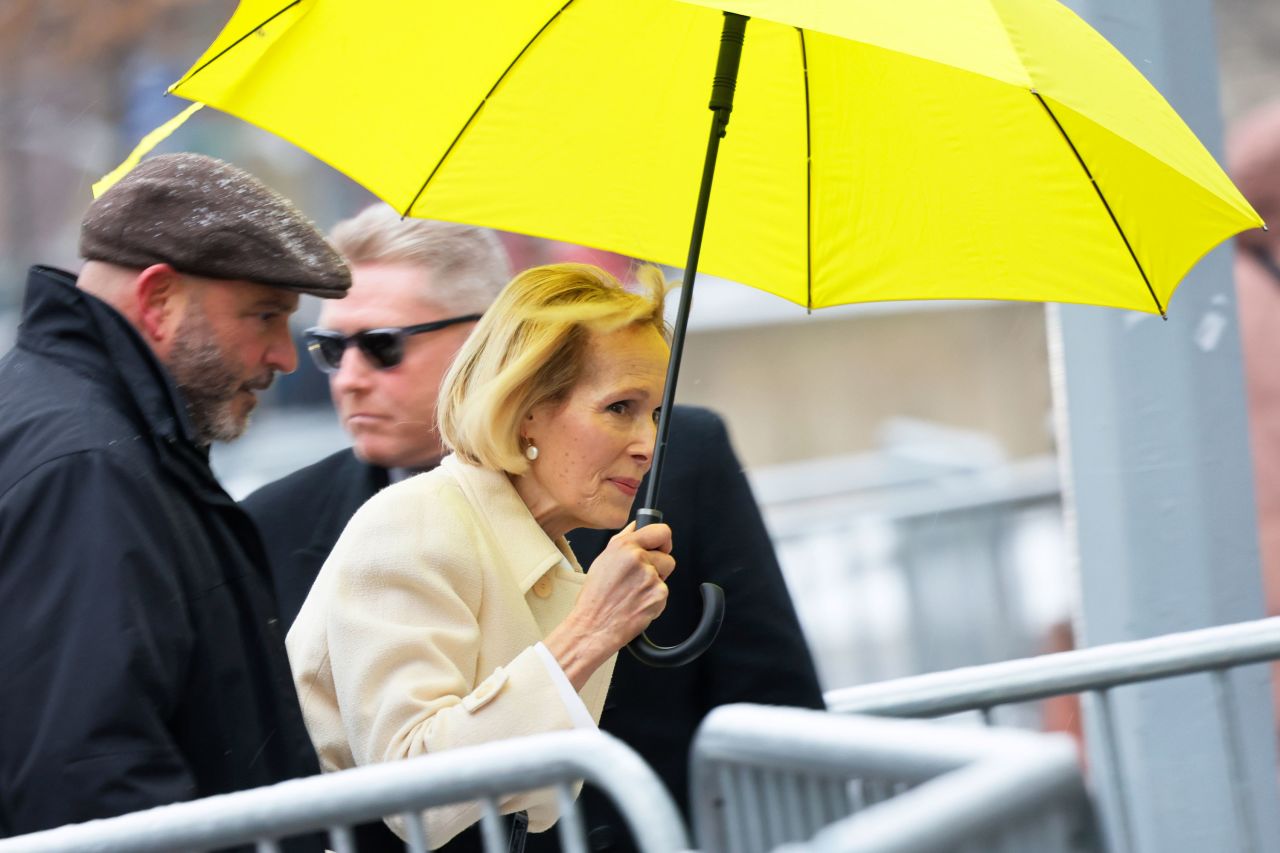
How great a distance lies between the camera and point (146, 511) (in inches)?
109

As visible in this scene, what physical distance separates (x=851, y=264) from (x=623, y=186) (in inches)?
17.9

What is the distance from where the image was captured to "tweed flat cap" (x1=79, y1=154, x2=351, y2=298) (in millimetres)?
3020

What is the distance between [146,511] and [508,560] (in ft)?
1.84

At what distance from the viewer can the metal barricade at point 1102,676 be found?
326 centimetres

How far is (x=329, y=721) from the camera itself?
9.87 ft

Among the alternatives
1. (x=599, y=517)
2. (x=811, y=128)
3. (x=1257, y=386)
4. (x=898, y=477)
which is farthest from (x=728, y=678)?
(x=898, y=477)

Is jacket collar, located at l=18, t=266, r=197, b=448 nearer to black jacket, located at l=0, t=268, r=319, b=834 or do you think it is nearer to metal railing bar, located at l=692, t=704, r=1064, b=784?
black jacket, located at l=0, t=268, r=319, b=834

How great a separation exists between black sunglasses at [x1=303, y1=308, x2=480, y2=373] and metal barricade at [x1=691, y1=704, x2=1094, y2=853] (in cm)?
214

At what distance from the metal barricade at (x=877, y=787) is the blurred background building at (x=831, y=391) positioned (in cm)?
481

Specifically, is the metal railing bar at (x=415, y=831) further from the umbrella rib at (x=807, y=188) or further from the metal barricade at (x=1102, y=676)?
the umbrella rib at (x=807, y=188)

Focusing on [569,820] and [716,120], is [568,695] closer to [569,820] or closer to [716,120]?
[569,820]

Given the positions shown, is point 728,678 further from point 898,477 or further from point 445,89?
point 898,477

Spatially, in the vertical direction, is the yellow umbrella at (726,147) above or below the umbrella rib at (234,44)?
below

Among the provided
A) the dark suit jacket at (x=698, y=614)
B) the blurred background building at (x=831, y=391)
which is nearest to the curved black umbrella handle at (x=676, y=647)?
the dark suit jacket at (x=698, y=614)
